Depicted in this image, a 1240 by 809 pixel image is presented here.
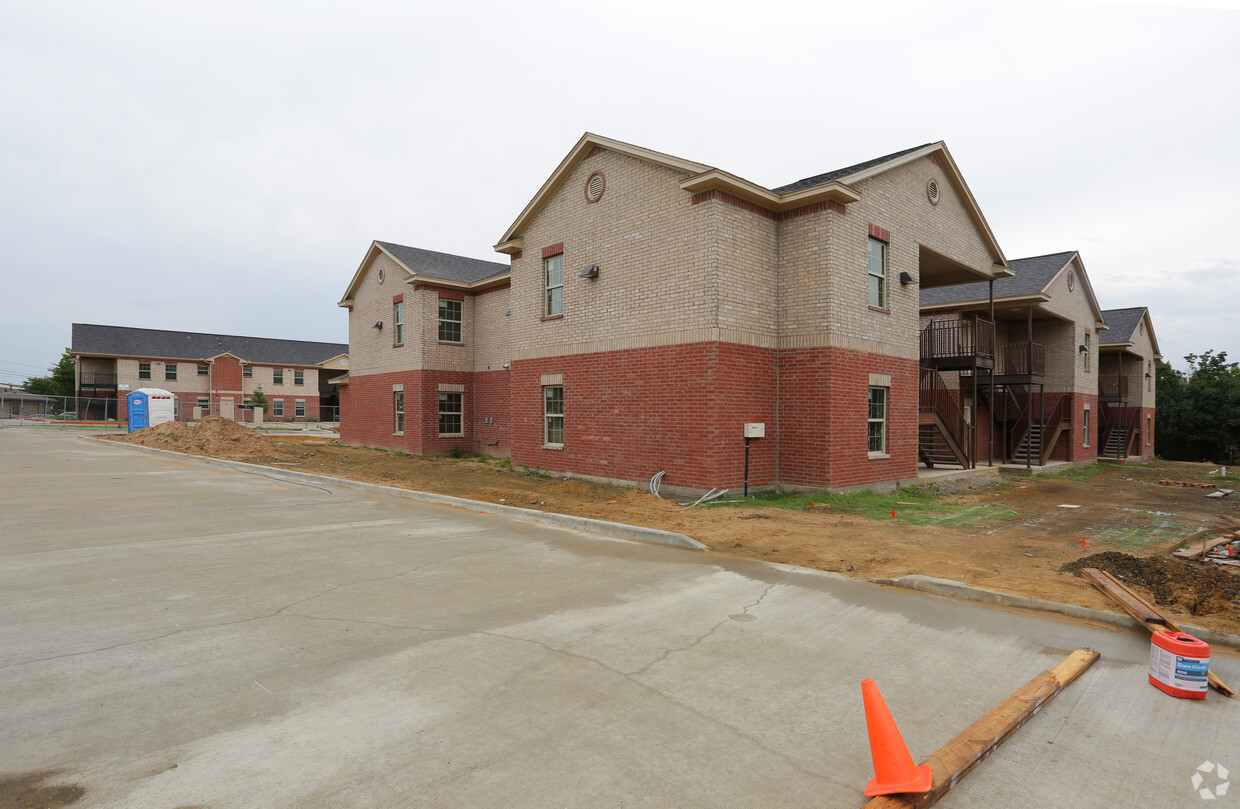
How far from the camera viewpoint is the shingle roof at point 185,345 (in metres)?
56.9

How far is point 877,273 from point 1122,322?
1089 inches

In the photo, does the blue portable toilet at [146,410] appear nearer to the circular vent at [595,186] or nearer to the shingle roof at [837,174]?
the circular vent at [595,186]

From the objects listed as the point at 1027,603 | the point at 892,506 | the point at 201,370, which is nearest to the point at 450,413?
the point at 892,506

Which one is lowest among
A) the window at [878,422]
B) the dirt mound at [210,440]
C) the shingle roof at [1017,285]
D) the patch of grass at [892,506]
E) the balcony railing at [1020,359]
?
the patch of grass at [892,506]

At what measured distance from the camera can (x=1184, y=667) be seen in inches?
171

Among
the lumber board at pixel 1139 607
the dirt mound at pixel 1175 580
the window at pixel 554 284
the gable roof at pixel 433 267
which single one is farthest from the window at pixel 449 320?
the lumber board at pixel 1139 607

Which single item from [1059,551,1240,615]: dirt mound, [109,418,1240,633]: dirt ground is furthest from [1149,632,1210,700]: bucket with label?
[1059,551,1240,615]: dirt mound

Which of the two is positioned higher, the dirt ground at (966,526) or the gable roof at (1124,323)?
the gable roof at (1124,323)

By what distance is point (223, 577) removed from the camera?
7.11 meters

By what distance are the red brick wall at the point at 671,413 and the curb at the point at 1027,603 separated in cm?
622

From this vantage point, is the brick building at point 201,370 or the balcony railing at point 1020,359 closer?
the balcony railing at point 1020,359

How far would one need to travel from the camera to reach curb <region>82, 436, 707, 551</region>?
9.39 m

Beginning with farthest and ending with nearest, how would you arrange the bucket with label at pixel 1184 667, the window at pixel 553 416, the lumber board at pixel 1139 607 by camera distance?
1. the window at pixel 553 416
2. the lumber board at pixel 1139 607
3. the bucket with label at pixel 1184 667

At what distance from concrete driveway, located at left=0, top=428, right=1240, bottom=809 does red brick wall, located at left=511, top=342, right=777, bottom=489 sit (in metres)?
5.49
